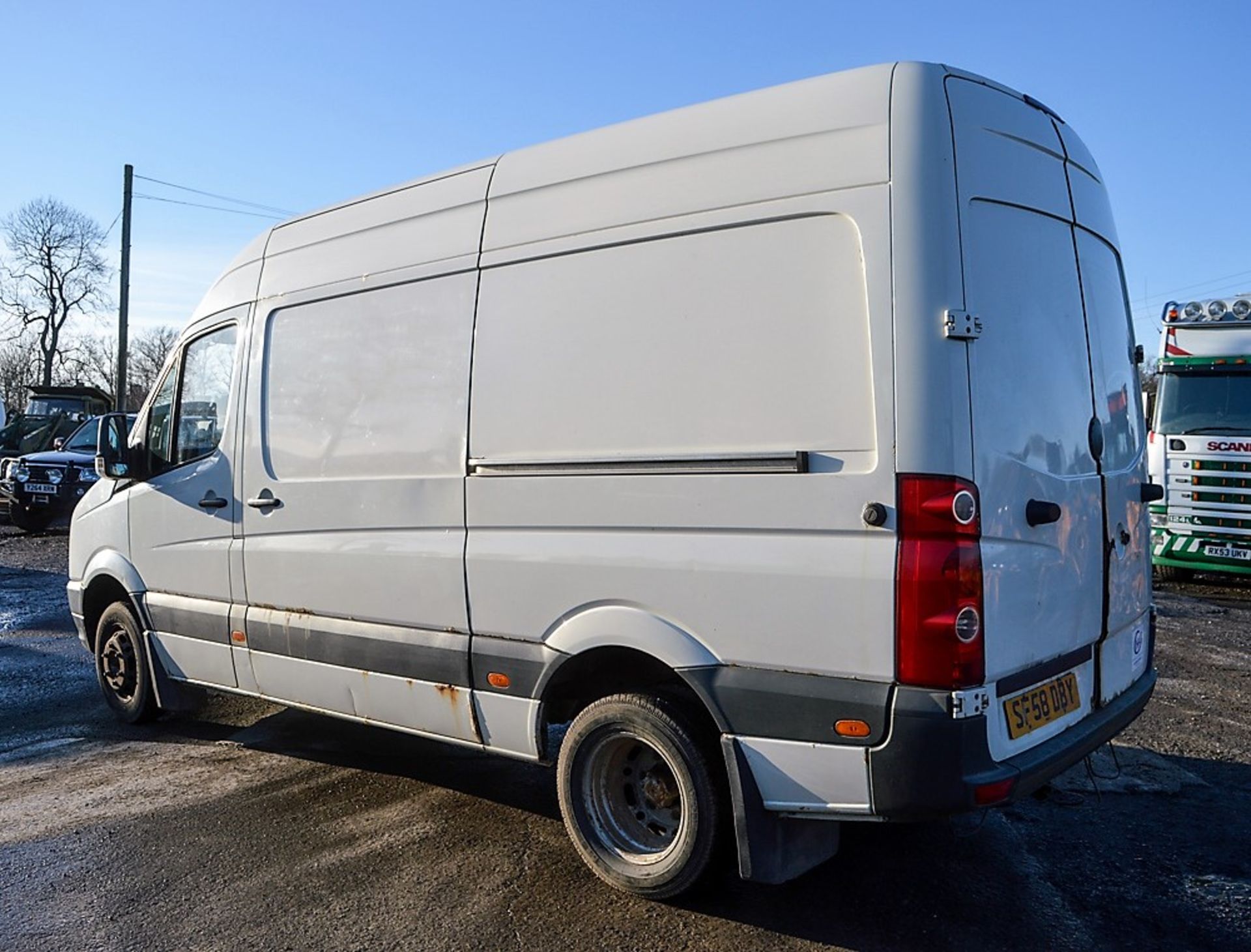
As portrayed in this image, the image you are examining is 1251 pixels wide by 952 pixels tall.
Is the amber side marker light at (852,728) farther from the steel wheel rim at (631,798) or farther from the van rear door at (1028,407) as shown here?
the steel wheel rim at (631,798)

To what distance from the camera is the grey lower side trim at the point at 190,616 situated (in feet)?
17.9

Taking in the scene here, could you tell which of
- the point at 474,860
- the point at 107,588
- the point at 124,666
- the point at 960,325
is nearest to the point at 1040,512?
the point at 960,325

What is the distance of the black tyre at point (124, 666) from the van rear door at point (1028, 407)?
16.2 ft

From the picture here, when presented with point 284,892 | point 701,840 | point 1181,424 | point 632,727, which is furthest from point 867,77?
point 1181,424

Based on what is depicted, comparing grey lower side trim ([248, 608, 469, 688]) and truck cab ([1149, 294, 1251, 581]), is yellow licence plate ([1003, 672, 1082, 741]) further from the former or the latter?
truck cab ([1149, 294, 1251, 581])

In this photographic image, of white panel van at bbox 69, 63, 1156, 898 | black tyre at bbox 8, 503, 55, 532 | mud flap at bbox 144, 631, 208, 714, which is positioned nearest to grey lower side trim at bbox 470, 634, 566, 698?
white panel van at bbox 69, 63, 1156, 898

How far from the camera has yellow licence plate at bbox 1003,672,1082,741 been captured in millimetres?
3311

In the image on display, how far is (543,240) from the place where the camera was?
416 centimetres

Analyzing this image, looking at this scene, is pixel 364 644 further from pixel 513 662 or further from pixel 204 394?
pixel 204 394

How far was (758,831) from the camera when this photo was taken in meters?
3.42

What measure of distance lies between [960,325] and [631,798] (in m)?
2.12

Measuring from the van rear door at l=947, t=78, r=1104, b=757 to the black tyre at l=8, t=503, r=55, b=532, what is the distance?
58.2ft

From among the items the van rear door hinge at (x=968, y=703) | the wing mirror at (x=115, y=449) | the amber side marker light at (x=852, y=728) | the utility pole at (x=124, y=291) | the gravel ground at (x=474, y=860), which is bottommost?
the gravel ground at (x=474, y=860)

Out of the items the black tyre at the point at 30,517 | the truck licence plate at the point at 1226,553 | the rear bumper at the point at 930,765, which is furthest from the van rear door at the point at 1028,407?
the black tyre at the point at 30,517
